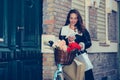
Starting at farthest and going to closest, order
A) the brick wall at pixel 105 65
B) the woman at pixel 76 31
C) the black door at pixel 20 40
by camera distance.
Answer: the brick wall at pixel 105 65, the woman at pixel 76 31, the black door at pixel 20 40

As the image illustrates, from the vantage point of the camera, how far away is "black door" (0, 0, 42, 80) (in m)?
5.73

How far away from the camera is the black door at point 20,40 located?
573 cm

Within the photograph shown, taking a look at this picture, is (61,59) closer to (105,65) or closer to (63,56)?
(63,56)

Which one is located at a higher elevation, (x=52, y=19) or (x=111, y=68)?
(x=52, y=19)

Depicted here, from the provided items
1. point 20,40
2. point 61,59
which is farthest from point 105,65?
point 61,59

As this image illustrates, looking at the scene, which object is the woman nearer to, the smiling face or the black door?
the smiling face

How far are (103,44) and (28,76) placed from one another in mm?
4821

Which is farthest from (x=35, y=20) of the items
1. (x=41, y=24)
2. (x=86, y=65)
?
(x=86, y=65)

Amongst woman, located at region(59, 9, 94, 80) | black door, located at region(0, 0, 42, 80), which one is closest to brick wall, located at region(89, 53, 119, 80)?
black door, located at region(0, 0, 42, 80)

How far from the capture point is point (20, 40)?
6207 mm

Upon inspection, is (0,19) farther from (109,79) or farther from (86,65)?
(109,79)

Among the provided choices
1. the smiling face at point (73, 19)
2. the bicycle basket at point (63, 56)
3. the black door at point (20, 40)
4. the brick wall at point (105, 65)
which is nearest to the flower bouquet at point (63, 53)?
the bicycle basket at point (63, 56)

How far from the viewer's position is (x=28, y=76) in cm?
645

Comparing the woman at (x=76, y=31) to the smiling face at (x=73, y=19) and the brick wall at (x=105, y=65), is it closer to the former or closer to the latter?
the smiling face at (x=73, y=19)
